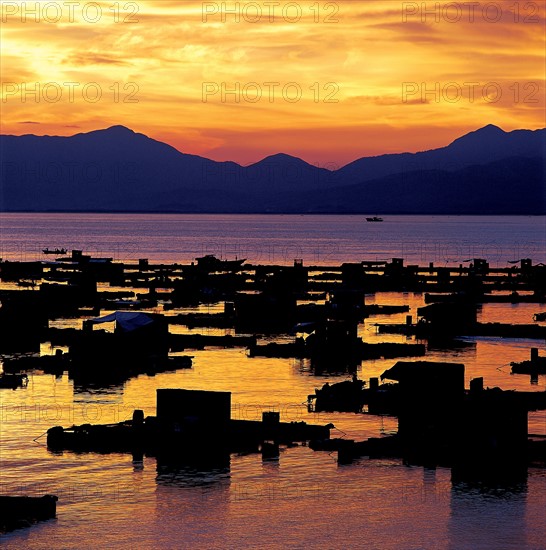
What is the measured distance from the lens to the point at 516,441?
151 feet

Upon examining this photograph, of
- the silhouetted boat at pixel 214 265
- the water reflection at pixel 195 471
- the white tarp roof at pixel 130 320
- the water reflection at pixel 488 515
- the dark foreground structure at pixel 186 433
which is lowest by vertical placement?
the water reflection at pixel 488 515

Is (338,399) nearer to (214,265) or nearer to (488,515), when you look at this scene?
(488,515)

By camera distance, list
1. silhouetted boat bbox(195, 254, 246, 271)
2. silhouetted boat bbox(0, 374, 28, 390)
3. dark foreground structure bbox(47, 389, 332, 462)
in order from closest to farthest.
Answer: dark foreground structure bbox(47, 389, 332, 462) < silhouetted boat bbox(0, 374, 28, 390) < silhouetted boat bbox(195, 254, 246, 271)

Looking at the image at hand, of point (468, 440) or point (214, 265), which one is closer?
point (468, 440)

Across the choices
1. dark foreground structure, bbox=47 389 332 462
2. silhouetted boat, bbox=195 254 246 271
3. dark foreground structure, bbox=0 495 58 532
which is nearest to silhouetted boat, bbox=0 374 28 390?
dark foreground structure, bbox=47 389 332 462

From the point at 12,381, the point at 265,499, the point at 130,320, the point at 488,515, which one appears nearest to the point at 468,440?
the point at 488,515

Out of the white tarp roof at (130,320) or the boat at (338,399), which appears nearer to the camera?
the boat at (338,399)

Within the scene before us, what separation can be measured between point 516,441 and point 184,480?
1228 centimetres

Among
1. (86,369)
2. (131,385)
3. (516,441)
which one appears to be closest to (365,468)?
(516,441)

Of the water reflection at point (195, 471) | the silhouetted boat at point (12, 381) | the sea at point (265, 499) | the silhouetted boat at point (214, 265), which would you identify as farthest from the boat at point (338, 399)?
the silhouetted boat at point (214, 265)

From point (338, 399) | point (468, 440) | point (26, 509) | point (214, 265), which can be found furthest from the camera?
point (214, 265)

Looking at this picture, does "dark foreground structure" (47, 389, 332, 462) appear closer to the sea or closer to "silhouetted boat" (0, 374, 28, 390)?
the sea

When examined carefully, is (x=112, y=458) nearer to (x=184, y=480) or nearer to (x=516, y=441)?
(x=184, y=480)

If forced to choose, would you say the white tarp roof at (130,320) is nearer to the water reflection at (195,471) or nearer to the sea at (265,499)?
the sea at (265,499)
